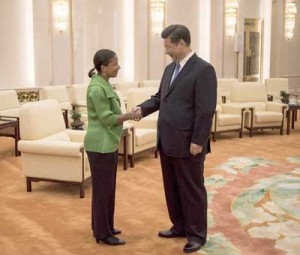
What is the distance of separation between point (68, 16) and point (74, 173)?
5.16 meters

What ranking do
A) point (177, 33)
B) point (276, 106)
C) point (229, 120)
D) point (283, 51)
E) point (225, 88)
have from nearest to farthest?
point (177, 33) < point (229, 120) < point (276, 106) < point (225, 88) < point (283, 51)

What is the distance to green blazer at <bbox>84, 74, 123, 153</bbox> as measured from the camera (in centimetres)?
335

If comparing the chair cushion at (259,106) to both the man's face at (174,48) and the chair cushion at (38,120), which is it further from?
the man's face at (174,48)

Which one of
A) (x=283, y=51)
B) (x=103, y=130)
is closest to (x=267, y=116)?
(x=283, y=51)

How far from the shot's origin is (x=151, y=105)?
3.70 m

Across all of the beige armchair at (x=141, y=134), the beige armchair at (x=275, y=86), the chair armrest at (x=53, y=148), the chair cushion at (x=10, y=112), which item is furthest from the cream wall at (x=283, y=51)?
the chair armrest at (x=53, y=148)

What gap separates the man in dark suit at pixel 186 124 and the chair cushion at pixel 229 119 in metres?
4.88

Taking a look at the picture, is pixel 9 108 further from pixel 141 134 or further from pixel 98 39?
pixel 98 39

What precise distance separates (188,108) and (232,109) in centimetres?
568

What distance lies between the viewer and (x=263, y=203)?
186 inches

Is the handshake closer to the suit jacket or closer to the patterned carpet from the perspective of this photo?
the suit jacket

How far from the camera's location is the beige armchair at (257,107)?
8773mm

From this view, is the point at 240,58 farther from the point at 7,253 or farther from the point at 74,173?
the point at 7,253

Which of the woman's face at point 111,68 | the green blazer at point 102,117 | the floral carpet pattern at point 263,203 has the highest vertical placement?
the woman's face at point 111,68
